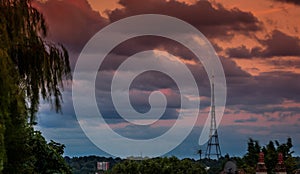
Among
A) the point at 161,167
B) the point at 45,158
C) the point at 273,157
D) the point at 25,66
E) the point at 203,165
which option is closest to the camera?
the point at 25,66

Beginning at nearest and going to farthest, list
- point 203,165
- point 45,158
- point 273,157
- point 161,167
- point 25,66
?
point 25,66, point 45,158, point 273,157, point 161,167, point 203,165

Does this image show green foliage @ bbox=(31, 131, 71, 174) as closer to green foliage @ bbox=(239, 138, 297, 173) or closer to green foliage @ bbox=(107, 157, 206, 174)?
green foliage @ bbox=(239, 138, 297, 173)

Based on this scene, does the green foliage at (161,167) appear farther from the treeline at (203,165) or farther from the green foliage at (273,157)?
the green foliage at (273,157)

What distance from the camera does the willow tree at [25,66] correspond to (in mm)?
20703

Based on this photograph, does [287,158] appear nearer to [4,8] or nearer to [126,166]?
[126,166]

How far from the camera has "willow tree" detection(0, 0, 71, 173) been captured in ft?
67.9

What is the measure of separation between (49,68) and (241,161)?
62.5 meters

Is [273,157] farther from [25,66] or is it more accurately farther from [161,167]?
[25,66]

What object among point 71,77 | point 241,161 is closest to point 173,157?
point 241,161

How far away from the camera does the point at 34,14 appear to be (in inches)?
883

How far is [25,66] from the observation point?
22.0 metres

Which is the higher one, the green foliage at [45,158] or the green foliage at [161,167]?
the green foliage at [161,167]

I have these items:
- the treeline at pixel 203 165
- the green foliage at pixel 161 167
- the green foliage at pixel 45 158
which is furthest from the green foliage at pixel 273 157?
the green foliage at pixel 45 158

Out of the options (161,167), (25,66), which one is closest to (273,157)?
(161,167)
